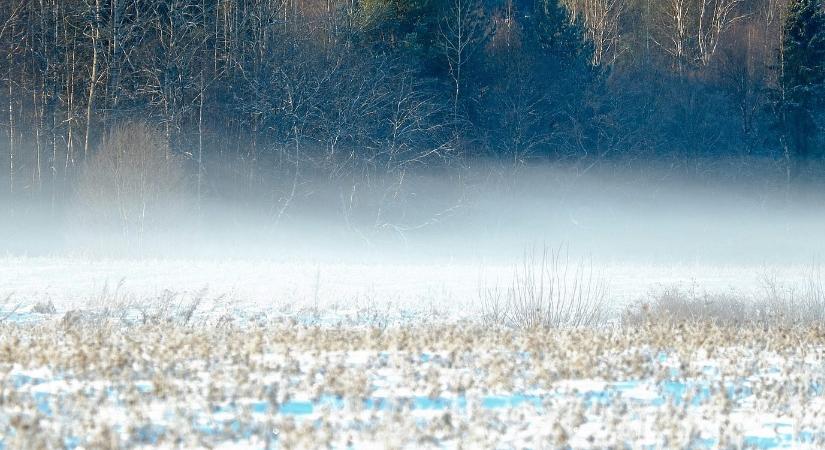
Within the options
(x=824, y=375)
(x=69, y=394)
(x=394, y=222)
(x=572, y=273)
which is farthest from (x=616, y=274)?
(x=69, y=394)

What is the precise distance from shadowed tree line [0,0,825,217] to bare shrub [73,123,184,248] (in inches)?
30.3

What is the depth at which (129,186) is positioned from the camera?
28938mm

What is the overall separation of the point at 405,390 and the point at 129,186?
77.4 feet

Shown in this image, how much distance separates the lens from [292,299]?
16.6 m

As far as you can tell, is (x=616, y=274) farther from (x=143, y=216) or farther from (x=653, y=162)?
(x=653, y=162)

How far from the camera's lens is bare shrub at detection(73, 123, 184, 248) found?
2884 centimetres

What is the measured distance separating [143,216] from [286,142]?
6450mm

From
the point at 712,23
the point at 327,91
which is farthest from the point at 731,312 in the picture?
the point at 712,23

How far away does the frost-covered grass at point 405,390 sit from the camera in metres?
5.60

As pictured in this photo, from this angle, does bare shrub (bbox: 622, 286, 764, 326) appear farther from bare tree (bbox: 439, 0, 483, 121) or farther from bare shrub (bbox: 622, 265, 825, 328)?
bare tree (bbox: 439, 0, 483, 121)

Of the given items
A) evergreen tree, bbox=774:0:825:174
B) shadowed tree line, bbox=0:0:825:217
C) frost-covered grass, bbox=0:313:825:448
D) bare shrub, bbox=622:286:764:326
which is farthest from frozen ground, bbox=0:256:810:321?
evergreen tree, bbox=774:0:825:174

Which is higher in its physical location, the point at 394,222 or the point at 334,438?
the point at 394,222

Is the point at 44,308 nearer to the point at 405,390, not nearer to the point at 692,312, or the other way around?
the point at 405,390

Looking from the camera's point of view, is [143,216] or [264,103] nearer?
[143,216]
